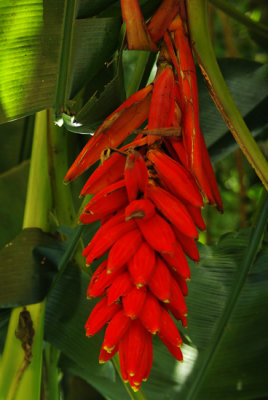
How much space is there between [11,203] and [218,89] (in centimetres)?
44

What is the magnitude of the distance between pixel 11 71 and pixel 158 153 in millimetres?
223

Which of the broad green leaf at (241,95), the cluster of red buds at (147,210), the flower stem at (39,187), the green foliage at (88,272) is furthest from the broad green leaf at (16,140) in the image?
the cluster of red buds at (147,210)

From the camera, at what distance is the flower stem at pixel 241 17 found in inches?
22.7

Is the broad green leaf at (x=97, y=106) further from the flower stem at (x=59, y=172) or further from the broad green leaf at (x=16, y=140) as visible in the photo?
the broad green leaf at (x=16, y=140)

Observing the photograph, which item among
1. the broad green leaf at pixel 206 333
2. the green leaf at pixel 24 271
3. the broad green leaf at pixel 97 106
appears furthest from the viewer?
the broad green leaf at pixel 206 333

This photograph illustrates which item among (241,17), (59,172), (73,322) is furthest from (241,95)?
(73,322)

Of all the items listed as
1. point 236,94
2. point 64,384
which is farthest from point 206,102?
point 64,384

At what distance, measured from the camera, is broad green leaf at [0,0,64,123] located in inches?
20.1

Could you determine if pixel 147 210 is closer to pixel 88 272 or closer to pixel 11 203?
pixel 88 272

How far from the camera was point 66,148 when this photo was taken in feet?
2.24

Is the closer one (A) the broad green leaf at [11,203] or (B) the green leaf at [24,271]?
(B) the green leaf at [24,271]

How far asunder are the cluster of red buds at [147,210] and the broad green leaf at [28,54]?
0.14m

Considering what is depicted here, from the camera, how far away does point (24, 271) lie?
0.59m

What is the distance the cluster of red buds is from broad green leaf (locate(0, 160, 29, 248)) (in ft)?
1.26
